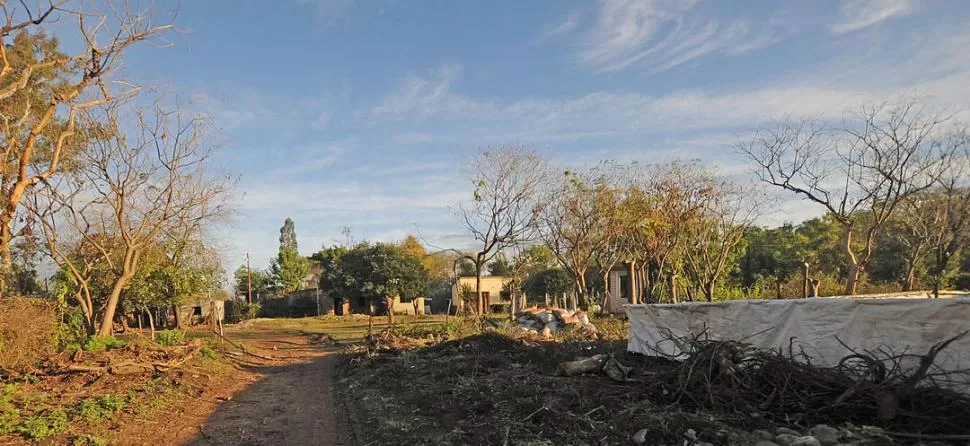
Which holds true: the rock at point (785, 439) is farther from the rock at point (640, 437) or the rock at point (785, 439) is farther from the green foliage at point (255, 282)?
the green foliage at point (255, 282)

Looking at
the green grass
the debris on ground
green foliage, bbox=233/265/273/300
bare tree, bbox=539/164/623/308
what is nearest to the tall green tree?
green foliage, bbox=233/265/273/300

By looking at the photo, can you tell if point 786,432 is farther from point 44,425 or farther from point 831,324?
point 44,425

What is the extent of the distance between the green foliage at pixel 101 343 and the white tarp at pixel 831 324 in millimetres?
11563

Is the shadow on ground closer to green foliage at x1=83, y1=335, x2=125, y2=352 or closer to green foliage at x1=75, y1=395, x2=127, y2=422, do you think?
green foliage at x1=75, y1=395, x2=127, y2=422

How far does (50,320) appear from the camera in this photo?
37.3ft

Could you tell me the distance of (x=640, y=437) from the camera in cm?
603

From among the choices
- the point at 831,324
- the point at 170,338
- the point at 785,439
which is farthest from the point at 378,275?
the point at 785,439

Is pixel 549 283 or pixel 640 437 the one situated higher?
pixel 549 283

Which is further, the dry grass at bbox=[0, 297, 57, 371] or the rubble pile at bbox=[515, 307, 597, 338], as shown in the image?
the rubble pile at bbox=[515, 307, 597, 338]

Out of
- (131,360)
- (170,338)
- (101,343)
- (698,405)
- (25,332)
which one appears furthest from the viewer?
(170,338)

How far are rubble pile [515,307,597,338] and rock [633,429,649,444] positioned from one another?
12.4m

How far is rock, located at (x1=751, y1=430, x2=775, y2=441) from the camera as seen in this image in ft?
19.2

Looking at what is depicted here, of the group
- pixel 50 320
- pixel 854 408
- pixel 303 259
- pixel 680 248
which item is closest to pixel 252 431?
pixel 50 320

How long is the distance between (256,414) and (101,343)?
641 centimetres
